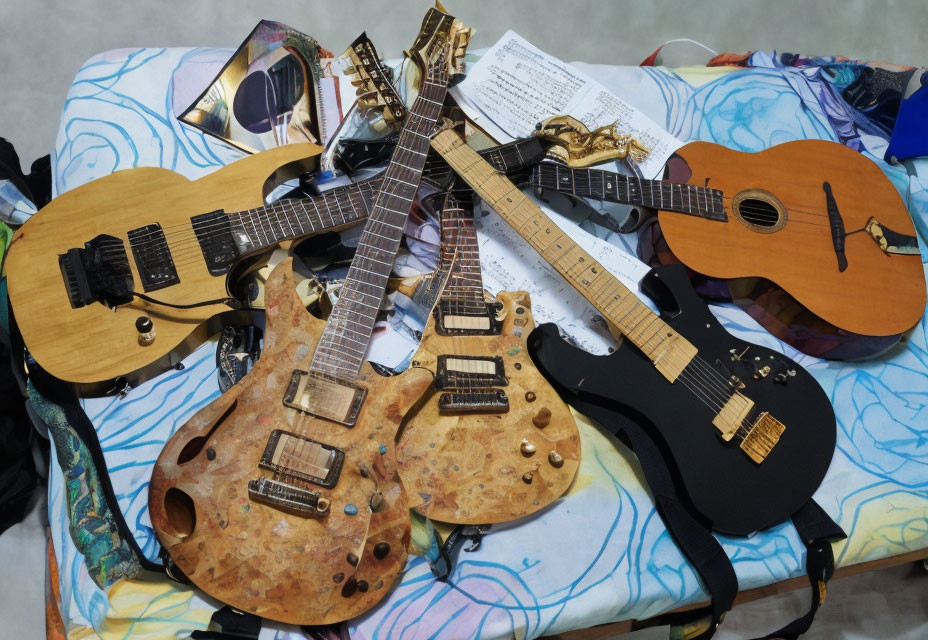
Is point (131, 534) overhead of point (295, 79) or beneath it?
beneath

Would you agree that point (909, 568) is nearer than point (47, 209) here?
No

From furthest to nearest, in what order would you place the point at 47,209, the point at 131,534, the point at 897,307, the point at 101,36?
the point at 101,36 < the point at 897,307 < the point at 47,209 < the point at 131,534

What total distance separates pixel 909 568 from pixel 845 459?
1.57 ft

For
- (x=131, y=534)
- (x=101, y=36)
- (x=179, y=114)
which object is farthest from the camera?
(x=101, y=36)

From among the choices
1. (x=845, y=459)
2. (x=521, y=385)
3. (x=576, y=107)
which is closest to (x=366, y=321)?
(x=521, y=385)

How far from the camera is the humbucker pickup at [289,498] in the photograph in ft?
3.92

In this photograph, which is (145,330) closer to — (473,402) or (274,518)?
(274,518)

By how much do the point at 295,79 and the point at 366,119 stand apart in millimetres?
200

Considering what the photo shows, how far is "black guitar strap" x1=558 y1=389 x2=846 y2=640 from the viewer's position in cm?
134

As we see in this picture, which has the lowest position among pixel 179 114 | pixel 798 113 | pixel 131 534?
pixel 131 534

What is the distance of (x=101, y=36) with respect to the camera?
227cm

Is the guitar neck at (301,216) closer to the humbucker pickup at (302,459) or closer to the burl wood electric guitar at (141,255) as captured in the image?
the burl wood electric guitar at (141,255)

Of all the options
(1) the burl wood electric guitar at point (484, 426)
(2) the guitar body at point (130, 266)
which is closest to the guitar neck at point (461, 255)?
(1) the burl wood electric guitar at point (484, 426)

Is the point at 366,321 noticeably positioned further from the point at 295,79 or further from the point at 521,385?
the point at 295,79
